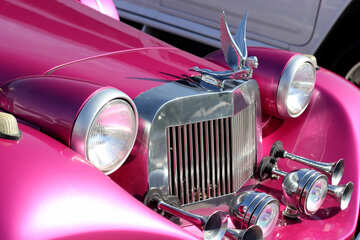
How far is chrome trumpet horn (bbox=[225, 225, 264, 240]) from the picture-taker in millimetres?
1432

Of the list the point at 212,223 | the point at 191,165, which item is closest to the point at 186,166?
the point at 191,165

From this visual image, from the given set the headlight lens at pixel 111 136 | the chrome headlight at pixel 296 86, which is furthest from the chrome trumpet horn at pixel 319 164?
the headlight lens at pixel 111 136

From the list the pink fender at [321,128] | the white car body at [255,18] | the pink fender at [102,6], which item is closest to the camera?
the pink fender at [321,128]

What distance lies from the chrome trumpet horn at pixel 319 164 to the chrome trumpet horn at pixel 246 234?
0.60 m

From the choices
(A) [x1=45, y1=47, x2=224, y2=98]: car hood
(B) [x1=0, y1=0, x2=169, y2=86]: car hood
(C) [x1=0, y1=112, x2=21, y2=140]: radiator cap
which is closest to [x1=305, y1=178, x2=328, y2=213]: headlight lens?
(A) [x1=45, y1=47, x2=224, y2=98]: car hood

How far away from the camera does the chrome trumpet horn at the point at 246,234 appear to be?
143 cm

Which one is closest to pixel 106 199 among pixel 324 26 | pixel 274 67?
pixel 274 67

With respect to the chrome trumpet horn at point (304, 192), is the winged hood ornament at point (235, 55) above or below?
above

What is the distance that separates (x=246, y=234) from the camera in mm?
1432

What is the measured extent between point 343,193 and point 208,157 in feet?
1.71

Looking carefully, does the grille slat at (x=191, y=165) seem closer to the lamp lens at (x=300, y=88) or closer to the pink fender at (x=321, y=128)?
the pink fender at (x=321, y=128)

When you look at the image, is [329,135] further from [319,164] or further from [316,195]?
[316,195]

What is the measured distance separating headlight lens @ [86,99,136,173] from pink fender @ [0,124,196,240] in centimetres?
9

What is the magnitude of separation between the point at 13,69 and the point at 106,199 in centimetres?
59
